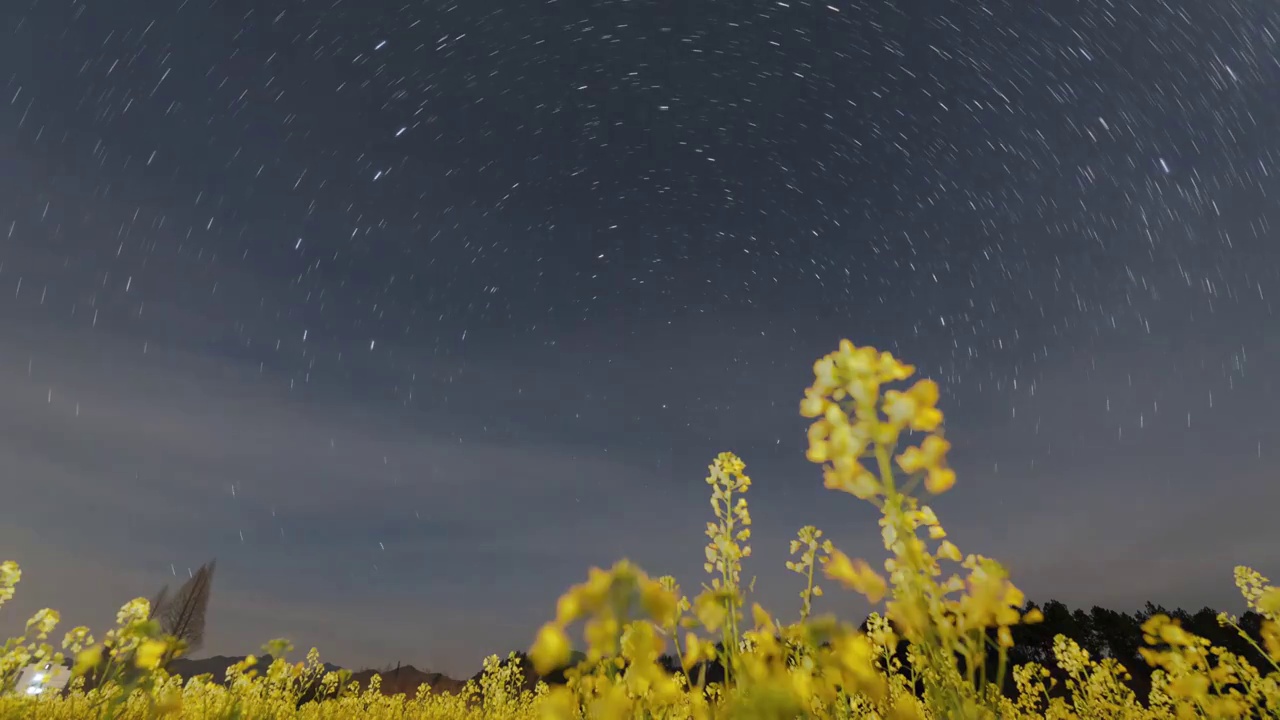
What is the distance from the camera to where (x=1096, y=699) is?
6.98m

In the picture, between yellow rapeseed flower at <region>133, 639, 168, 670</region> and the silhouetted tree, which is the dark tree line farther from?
the silhouetted tree

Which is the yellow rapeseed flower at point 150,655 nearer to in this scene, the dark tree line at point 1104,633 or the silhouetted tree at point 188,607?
the dark tree line at point 1104,633

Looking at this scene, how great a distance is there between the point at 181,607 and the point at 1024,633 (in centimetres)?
5415

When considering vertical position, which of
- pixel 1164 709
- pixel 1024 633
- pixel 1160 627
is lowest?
pixel 1164 709

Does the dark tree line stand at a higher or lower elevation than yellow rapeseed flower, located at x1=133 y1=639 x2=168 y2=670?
higher

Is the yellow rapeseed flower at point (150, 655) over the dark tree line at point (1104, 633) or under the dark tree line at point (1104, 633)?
under

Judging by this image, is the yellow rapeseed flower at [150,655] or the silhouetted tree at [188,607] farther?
the silhouetted tree at [188,607]

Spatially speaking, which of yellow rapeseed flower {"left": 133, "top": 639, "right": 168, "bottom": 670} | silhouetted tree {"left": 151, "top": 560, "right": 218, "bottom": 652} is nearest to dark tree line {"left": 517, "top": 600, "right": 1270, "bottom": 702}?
yellow rapeseed flower {"left": 133, "top": 639, "right": 168, "bottom": 670}

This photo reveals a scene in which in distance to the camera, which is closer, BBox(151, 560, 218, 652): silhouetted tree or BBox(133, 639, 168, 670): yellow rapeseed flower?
BBox(133, 639, 168, 670): yellow rapeseed flower

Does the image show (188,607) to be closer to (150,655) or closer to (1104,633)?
(150,655)

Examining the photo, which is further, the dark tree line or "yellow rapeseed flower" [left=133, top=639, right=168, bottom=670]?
the dark tree line

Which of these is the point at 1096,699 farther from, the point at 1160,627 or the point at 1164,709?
the point at 1160,627

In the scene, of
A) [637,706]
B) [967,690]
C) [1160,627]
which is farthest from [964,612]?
[1160,627]

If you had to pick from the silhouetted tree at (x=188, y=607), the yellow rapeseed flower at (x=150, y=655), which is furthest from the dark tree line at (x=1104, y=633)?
the silhouetted tree at (x=188, y=607)
